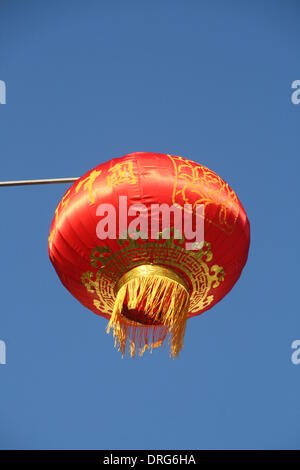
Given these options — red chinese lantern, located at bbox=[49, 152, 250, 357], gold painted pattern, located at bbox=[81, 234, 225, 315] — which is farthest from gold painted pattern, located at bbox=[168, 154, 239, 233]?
gold painted pattern, located at bbox=[81, 234, 225, 315]

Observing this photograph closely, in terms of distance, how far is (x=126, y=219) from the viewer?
13.1 ft

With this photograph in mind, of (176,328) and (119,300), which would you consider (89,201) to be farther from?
(176,328)

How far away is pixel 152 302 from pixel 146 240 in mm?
392

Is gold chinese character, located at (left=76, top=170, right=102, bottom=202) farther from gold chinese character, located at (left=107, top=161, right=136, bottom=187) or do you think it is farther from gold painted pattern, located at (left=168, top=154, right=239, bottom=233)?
gold painted pattern, located at (left=168, top=154, right=239, bottom=233)

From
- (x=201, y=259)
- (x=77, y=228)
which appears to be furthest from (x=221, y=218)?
(x=77, y=228)

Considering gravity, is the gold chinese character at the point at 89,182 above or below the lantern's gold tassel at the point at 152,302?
above

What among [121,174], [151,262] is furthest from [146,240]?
[121,174]

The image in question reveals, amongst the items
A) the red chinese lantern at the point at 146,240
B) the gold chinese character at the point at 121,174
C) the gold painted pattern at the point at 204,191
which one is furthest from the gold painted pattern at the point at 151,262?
the gold chinese character at the point at 121,174

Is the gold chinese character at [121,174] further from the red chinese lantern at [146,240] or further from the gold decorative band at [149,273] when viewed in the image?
the gold decorative band at [149,273]

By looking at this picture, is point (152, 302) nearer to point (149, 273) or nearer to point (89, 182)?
point (149, 273)

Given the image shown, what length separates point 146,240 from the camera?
409 cm

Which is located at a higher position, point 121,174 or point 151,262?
point 121,174

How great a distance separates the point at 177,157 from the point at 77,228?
2.52 ft

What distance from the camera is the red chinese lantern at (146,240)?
405 centimetres
